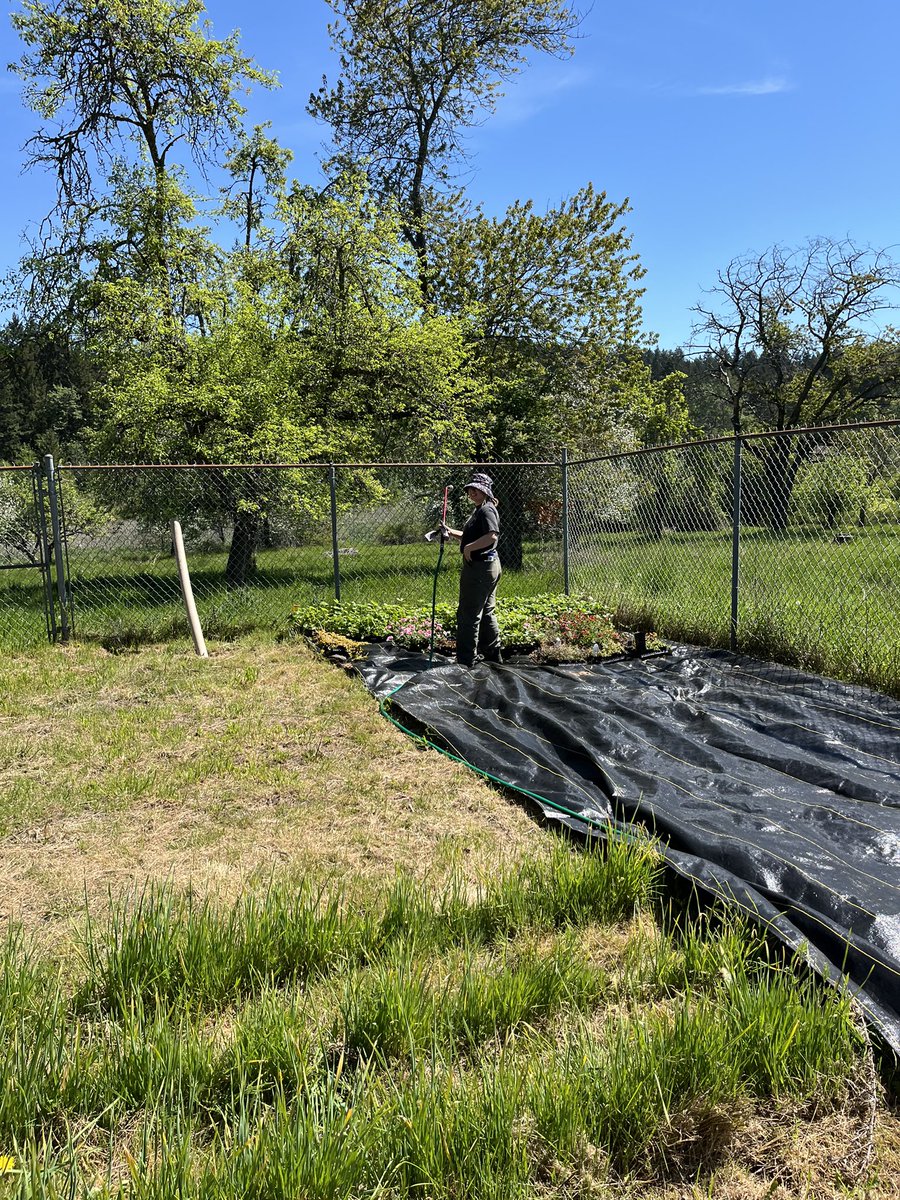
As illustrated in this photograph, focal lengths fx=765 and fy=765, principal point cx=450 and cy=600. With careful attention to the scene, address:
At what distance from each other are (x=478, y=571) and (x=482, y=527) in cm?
41

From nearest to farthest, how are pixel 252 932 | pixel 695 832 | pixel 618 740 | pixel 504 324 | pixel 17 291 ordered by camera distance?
pixel 252 932
pixel 695 832
pixel 618 740
pixel 17 291
pixel 504 324

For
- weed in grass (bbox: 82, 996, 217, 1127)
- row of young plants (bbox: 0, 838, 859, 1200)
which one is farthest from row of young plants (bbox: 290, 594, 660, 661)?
weed in grass (bbox: 82, 996, 217, 1127)

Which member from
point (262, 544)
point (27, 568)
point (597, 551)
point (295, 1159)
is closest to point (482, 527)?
point (597, 551)

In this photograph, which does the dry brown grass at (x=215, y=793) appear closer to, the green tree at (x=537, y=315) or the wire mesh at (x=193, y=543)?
the wire mesh at (x=193, y=543)

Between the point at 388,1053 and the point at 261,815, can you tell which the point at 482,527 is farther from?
the point at 388,1053

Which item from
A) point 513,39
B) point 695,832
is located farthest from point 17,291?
point 695,832

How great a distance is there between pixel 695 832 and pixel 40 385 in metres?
51.5

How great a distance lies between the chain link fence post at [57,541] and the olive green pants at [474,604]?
13.7 ft

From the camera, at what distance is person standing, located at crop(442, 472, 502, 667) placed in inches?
257

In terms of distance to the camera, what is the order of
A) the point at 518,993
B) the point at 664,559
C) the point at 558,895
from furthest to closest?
the point at 664,559
the point at 558,895
the point at 518,993

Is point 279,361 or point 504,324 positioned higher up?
point 504,324

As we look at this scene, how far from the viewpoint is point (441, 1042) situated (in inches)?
85.0

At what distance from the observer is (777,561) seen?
7.09 m

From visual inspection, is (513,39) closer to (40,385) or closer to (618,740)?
(618,740)
